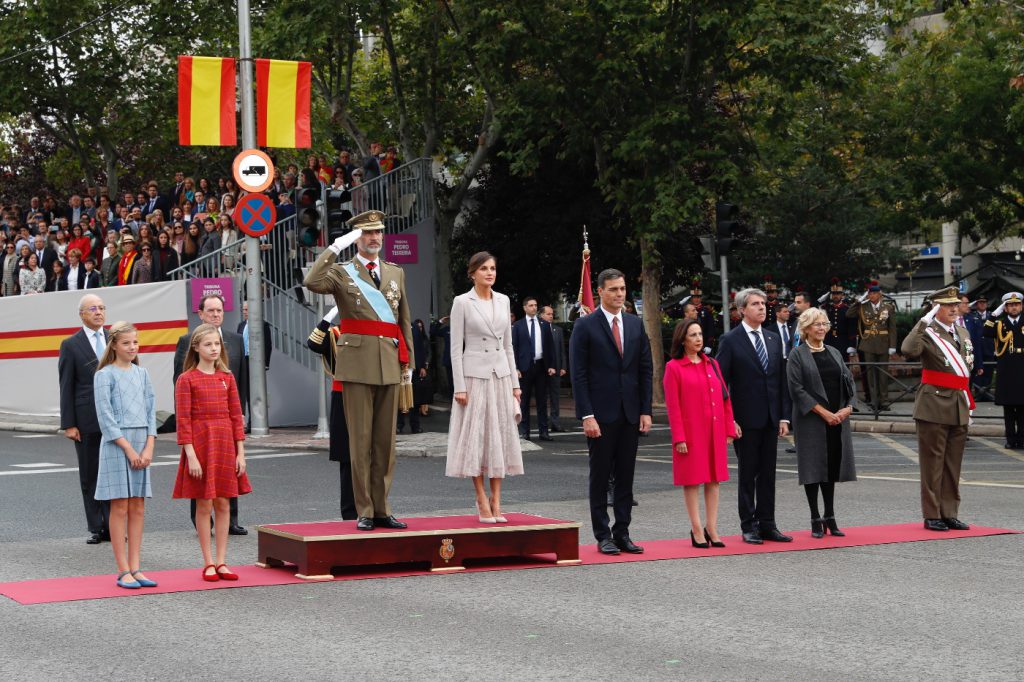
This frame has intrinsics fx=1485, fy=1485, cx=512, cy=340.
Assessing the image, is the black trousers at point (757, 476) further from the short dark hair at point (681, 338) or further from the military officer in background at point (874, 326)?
the military officer in background at point (874, 326)

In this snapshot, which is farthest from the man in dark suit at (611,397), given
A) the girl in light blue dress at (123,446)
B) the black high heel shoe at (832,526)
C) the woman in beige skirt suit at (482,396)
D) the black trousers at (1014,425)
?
the black trousers at (1014,425)

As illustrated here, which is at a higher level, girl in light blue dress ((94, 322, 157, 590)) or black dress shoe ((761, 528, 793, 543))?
girl in light blue dress ((94, 322, 157, 590))

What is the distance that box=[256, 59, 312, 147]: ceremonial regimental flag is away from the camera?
23094mm

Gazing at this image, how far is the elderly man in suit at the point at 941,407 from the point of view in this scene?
1215 centimetres

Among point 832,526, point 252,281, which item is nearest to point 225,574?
point 832,526

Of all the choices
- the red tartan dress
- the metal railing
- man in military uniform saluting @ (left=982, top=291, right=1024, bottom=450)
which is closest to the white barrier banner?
the metal railing

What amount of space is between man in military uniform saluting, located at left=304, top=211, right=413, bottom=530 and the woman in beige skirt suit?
1.86 ft

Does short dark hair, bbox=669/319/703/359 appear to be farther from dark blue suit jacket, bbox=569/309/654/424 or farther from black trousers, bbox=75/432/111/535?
black trousers, bbox=75/432/111/535

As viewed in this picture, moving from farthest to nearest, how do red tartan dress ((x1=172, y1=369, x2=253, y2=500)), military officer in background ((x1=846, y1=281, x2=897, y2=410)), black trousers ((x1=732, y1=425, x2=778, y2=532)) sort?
1. military officer in background ((x1=846, y1=281, x2=897, y2=410))
2. black trousers ((x1=732, y1=425, x2=778, y2=532))
3. red tartan dress ((x1=172, y1=369, x2=253, y2=500))

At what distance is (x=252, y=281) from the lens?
2353 cm

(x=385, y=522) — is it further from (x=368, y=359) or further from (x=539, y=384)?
(x=539, y=384)

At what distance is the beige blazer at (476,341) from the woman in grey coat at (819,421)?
2536 mm

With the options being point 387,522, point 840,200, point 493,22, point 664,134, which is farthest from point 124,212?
point 387,522

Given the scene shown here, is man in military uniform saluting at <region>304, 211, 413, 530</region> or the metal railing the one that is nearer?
man in military uniform saluting at <region>304, 211, 413, 530</region>
